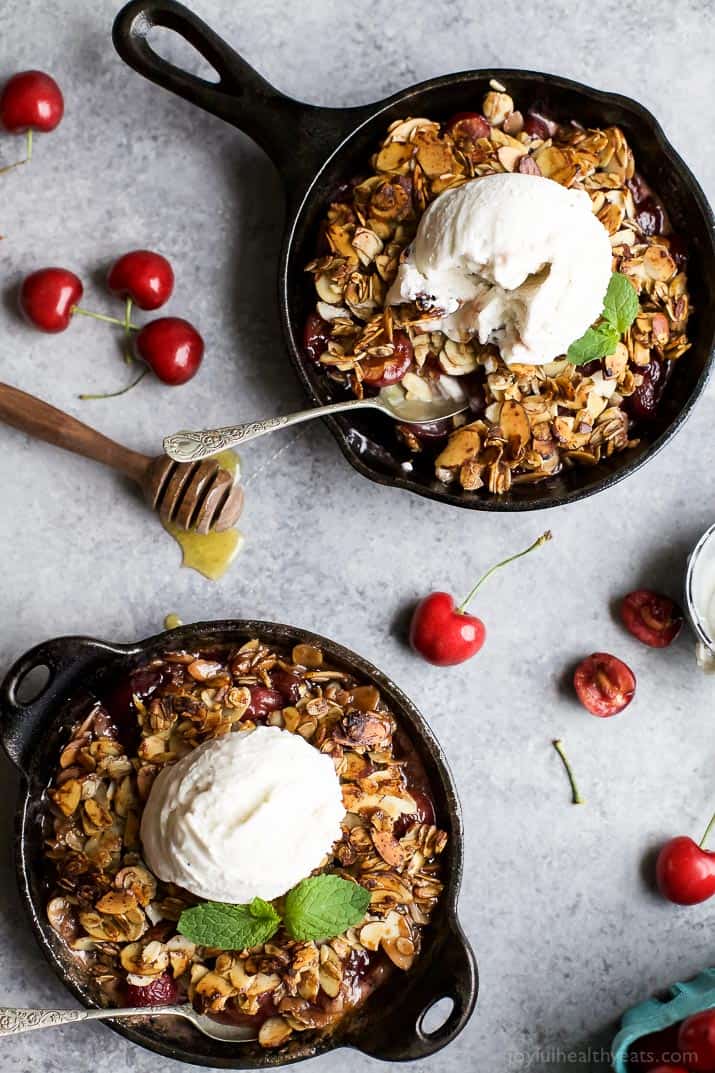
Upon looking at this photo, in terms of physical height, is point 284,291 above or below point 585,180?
below

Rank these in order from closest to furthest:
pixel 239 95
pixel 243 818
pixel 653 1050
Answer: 1. pixel 243 818
2. pixel 239 95
3. pixel 653 1050

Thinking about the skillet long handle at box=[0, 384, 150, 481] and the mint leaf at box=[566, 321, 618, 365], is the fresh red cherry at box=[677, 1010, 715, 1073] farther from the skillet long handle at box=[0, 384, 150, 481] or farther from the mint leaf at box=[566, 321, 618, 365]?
the skillet long handle at box=[0, 384, 150, 481]

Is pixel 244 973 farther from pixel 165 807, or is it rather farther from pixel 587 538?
pixel 587 538

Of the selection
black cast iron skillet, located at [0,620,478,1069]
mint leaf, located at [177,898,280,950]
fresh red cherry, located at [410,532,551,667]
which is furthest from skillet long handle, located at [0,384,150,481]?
mint leaf, located at [177,898,280,950]

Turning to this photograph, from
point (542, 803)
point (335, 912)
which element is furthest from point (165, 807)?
point (542, 803)

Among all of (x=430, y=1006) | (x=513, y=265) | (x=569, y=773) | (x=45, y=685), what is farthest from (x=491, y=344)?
(x=430, y=1006)

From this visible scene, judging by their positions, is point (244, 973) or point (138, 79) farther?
point (138, 79)

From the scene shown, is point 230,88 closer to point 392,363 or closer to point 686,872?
point 392,363
